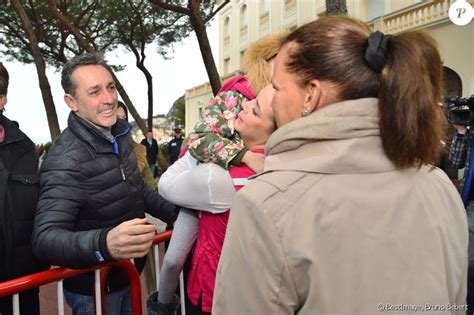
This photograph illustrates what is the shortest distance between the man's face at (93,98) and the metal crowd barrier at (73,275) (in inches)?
25.7

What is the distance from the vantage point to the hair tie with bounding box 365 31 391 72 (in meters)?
0.92

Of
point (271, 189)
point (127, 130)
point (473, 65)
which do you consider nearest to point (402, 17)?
point (473, 65)

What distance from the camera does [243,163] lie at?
1.47m

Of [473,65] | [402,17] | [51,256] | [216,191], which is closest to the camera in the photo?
[216,191]

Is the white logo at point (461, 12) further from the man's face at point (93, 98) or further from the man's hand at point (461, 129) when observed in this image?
the man's face at point (93, 98)

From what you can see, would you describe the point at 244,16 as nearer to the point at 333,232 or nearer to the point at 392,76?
the point at 392,76

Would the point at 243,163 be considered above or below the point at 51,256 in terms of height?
above

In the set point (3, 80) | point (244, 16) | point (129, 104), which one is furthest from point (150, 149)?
point (244, 16)

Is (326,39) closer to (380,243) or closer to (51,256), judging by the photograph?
(380,243)

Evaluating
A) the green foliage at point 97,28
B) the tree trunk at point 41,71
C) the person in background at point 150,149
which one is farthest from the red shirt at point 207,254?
the green foliage at point 97,28

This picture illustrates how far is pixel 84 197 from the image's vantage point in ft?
5.74

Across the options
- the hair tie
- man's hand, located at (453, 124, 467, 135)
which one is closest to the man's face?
the hair tie

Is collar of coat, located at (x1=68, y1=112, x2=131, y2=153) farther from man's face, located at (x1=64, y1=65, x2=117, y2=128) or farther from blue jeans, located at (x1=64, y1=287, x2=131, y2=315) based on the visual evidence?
blue jeans, located at (x1=64, y1=287, x2=131, y2=315)

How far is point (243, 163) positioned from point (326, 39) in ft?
2.03
